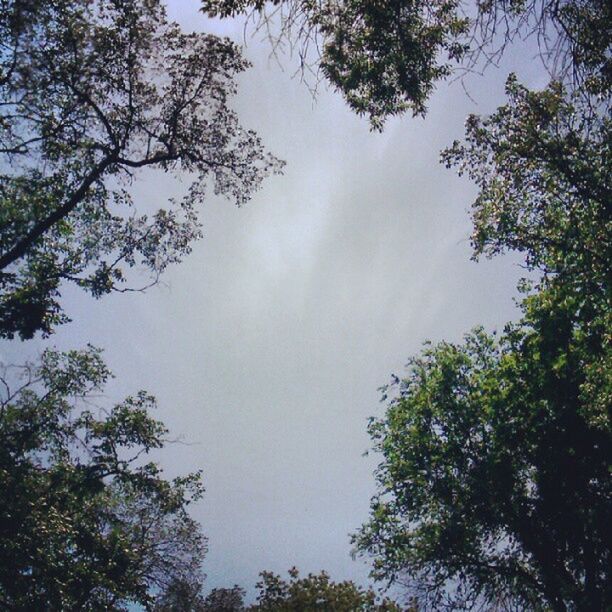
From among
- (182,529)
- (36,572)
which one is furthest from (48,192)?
(182,529)

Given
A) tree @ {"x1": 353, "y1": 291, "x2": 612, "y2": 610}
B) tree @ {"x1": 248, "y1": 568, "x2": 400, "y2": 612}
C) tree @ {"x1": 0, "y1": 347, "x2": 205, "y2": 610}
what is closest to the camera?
tree @ {"x1": 0, "y1": 347, "x2": 205, "y2": 610}

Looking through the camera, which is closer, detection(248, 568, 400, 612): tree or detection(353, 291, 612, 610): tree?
detection(353, 291, 612, 610): tree

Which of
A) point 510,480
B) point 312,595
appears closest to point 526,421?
point 510,480

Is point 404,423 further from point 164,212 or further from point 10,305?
point 10,305

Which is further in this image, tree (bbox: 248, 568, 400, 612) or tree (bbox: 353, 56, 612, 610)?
tree (bbox: 248, 568, 400, 612)

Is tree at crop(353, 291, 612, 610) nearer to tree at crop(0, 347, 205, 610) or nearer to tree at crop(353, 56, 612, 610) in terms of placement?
tree at crop(353, 56, 612, 610)

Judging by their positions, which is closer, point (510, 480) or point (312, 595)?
point (510, 480)

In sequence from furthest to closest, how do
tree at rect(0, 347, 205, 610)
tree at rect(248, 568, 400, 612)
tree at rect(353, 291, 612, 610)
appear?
tree at rect(248, 568, 400, 612), tree at rect(353, 291, 612, 610), tree at rect(0, 347, 205, 610)

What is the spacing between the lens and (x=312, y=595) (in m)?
23.7

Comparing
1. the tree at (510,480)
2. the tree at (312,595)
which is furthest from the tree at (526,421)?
the tree at (312,595)

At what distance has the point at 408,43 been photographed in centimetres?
861

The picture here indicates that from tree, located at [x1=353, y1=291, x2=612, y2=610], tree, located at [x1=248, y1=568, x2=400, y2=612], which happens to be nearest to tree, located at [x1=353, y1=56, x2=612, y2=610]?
tree, located at [x1=353, y1=291, x2=612, y2=610]

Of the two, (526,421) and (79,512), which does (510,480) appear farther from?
(79,512)

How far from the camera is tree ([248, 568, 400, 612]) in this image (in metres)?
23.3
